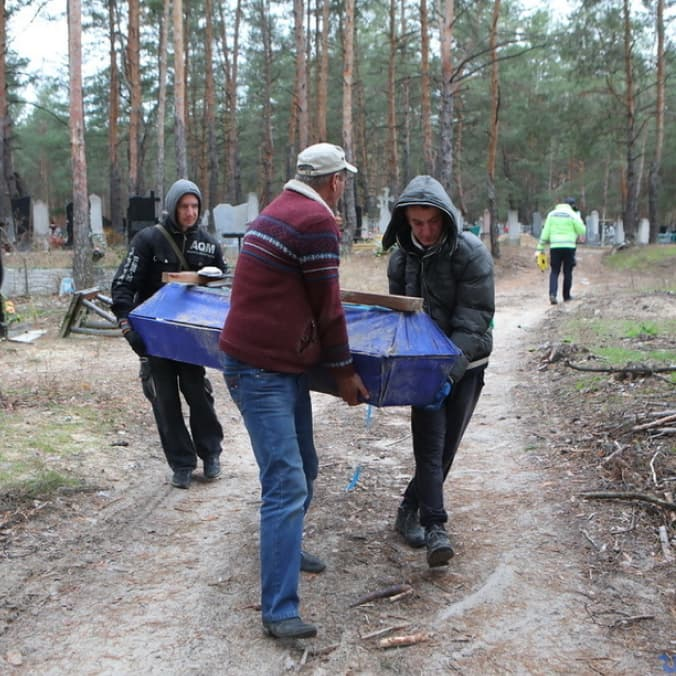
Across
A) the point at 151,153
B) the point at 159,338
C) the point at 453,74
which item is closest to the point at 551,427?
the point at 159,338

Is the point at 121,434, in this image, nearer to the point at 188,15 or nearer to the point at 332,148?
the point at 332,148

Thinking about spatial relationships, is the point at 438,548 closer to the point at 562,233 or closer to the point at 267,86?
the point at 562,233

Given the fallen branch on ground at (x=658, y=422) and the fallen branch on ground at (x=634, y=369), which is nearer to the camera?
the fallen branch on ground at (x=658, y=422)

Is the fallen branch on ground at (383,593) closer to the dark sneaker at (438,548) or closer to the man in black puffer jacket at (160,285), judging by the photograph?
the dark sneaker at (438,548)

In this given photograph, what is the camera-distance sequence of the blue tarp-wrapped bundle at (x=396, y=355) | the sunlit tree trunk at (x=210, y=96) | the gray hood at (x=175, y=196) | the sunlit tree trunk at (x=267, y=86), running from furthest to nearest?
1. the sunlit tree trunk at (x=267, y=86)
2. the sunlit tree trunk at (x=210, y=96)
3. the gray hood at (x=175, y=196)
4. the blue tarp-wrapped bundle at (x=396, y=355)

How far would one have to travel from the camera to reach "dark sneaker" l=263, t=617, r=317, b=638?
10.2 feet

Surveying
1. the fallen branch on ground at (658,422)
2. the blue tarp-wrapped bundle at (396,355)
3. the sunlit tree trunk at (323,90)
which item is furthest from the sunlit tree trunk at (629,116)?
the blue tarp-wrapped bundle at (396,355)

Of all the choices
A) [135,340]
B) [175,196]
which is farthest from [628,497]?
[175,196]

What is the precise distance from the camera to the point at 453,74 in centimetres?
1962

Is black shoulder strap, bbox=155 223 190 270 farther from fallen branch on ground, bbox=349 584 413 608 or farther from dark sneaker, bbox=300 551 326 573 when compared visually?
fallen branch on ground, bbox=349 584 413 608

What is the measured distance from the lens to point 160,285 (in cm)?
528

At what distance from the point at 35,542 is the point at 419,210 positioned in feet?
9.07

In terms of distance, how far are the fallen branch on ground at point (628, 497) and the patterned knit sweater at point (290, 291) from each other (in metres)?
2.18

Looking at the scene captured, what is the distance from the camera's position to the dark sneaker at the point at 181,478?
17.3 ft
